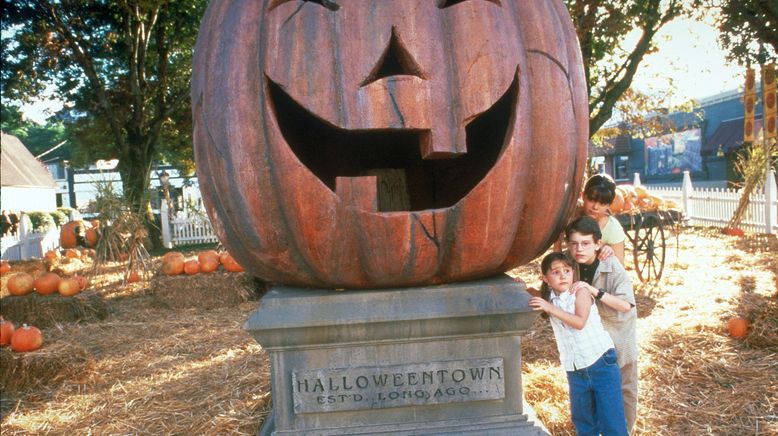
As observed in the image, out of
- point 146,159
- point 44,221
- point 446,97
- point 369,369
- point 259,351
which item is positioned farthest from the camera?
point 44,221

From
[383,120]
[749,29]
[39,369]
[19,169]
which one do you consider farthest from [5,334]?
[19,169]

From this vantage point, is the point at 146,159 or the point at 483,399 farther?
the point at 146,159

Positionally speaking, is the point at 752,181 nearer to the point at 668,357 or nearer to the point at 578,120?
the point at 668,357

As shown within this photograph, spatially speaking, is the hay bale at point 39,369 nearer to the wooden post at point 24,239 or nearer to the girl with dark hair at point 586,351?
the girl with dark hair at point 586,351

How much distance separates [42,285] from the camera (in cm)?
643

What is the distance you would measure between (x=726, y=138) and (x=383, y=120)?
25950 millimetres

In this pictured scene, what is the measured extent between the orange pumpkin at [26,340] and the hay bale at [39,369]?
0.54ft

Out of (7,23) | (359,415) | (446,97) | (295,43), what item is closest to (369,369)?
(359,415)

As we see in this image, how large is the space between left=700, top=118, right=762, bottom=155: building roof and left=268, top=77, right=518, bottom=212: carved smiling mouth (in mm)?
22932

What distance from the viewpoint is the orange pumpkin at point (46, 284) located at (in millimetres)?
6430

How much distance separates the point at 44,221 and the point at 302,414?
24.1 metres

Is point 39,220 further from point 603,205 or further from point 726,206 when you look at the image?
point 603,205

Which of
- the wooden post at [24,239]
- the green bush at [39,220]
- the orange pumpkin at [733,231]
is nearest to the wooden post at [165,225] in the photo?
the wooden post at [24,239]

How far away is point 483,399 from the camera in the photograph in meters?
2.02
